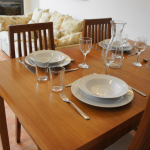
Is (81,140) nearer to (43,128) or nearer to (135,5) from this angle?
(43,128)

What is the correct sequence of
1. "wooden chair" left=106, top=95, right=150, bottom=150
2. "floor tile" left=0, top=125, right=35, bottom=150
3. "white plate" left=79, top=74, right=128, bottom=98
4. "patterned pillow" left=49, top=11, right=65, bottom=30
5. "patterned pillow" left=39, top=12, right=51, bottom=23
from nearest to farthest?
1. "wooden chair" left=106, top=95, right=150, bottom=150
2. "white plate" left=79, top=74, right=128, bottom=98
3. "floor tile" left=0, top=125, right=35, bottom=150
4. "patterned pillow" left=49, top=11, right=65, bottom=30
5. "patterned pillow" left=39, top=12, right=51, bottom=23

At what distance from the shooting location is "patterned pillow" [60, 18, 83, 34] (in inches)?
120

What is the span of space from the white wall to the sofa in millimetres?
275

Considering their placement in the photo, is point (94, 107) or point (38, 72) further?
point (38, 72)

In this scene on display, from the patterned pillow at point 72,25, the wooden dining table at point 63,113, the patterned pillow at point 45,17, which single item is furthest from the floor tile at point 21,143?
the patterned pillow at point 45,17

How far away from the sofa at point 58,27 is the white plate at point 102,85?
1.63 meters

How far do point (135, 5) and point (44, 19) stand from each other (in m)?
2.17

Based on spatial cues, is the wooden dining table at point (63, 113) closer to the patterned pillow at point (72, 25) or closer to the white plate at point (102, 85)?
the white plate at point (102, 85)

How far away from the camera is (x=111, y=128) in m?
0.61

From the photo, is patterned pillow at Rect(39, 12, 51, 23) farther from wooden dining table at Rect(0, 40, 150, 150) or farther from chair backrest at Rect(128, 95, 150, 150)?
chair backrest at Rect(128, 95, 150, 150)

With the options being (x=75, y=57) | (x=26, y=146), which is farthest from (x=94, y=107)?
(x=26, y=146)

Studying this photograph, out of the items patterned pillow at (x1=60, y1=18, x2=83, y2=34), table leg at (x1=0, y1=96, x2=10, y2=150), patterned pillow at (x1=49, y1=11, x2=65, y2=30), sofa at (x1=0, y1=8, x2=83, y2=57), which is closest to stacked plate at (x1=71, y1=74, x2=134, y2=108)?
table leg at (x1=0, y1=96, x2=10, y2=150)

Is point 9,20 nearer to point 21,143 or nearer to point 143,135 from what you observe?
point 21,143

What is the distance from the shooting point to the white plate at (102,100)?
2.35ft
